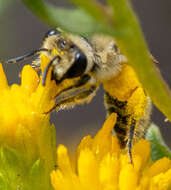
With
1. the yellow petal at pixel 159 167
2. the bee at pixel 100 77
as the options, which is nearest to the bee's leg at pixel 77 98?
the bee at pixel 100 77

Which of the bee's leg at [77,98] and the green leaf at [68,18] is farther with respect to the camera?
the bee's leg at [77,98]

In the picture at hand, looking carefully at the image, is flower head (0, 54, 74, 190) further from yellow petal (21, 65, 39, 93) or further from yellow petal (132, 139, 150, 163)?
yellow petal (132, 139, 150, 163)

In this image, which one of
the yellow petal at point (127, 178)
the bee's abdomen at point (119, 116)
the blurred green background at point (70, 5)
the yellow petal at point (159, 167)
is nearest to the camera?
the yellow petal at point (127, 178)

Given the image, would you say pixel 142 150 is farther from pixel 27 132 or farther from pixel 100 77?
pixel 27 132

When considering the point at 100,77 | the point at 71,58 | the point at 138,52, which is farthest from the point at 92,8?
the point at 100,77

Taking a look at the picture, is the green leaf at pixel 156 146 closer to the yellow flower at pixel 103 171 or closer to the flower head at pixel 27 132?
the yellow flower at pixel 103 171

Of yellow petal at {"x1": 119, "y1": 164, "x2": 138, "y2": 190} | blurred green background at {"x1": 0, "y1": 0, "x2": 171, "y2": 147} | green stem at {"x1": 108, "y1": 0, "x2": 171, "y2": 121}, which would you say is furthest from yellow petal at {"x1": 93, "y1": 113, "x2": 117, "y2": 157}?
blurred green background at {"x1": 0, "y1": 0, "x2": 171, "y2": 147}
